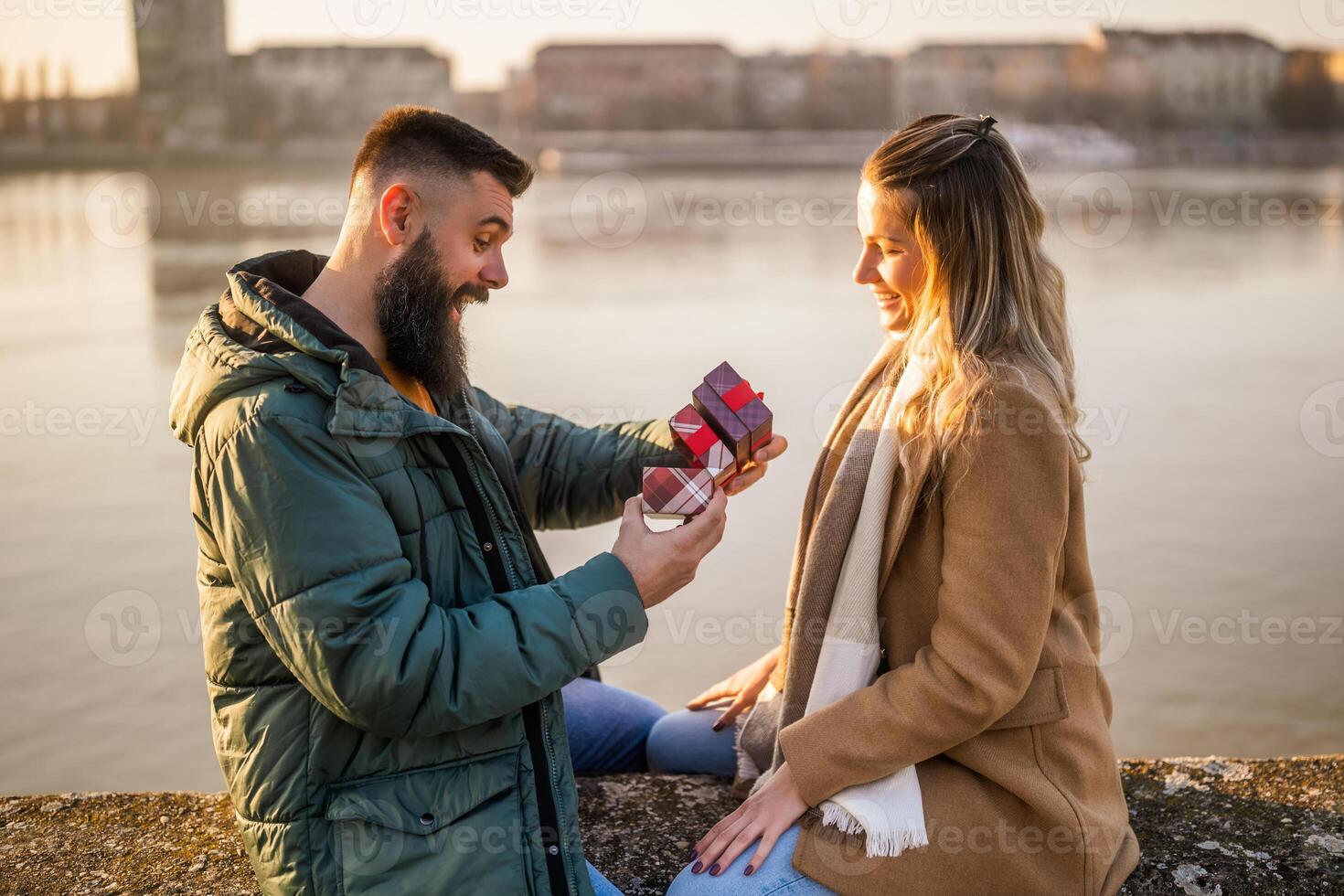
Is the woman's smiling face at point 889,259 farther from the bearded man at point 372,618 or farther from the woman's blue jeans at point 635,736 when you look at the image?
the woman's blue jeans at point 635,736

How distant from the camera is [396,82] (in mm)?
47500

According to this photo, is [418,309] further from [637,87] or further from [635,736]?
[637,87]

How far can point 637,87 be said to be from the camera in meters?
51.1

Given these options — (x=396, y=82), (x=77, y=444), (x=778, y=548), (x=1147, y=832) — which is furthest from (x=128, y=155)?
(x=1147, y=832)

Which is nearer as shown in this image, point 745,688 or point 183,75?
point 745,688

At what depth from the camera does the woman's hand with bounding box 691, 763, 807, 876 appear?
6.66 ft

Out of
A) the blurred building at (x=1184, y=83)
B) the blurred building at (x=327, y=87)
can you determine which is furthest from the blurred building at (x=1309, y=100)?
the blurred building at (x=327, y=87)

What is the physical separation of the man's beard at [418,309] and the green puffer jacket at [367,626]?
235 mm

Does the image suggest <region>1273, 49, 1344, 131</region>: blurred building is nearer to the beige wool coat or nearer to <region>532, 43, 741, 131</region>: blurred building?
<region>532, 43, 741, 131</region>: blurred building
